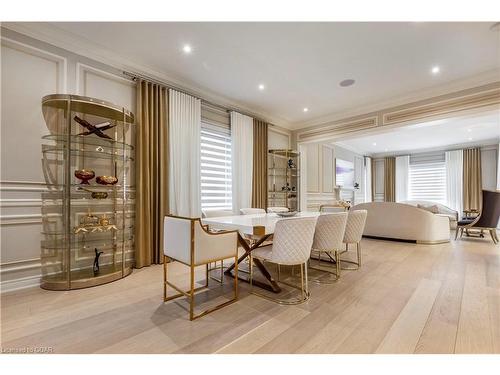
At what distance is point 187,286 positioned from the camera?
8.27ft

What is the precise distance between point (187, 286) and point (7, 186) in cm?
208

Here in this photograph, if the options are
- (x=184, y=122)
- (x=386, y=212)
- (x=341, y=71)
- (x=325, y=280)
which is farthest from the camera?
(x=386, y=212)

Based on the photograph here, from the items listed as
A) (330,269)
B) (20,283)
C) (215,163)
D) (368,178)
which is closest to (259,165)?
(215,163)

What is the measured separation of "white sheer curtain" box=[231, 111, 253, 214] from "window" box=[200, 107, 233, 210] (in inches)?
4.1

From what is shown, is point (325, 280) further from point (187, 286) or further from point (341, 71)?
point (341, 71)

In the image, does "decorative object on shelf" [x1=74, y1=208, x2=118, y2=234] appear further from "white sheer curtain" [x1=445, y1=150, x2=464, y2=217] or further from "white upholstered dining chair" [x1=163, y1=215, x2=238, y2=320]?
"white sheer curtain" [x1=445, y1=150, x2=464, y2=217]

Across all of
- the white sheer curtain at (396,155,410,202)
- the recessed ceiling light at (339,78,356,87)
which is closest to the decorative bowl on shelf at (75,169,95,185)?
the recessed ceiling light at (339,78,356,87)

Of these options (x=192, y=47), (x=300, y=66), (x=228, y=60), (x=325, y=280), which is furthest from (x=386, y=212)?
Result: (x=192, y=47)

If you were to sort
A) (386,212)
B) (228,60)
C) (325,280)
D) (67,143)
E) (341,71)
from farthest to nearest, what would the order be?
(386,212) → (341,71) → (228,60) → (325,280) → (67,143)

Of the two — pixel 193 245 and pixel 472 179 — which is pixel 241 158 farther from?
pixel 472 179

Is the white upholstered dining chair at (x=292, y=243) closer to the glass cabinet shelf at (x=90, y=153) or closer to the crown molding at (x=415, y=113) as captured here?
the glass cabinet shelf at (x=90, y=153)

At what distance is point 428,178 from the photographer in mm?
8766

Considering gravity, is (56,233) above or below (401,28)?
below

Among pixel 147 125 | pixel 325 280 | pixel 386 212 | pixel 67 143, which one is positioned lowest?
pixel 325 280
